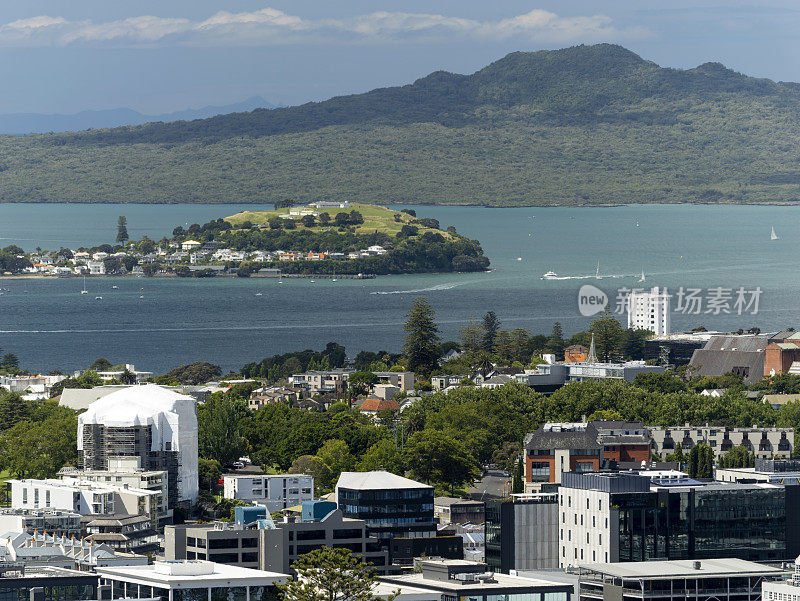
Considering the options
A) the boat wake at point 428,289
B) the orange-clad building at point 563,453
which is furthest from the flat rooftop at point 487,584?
the boat wake at point 428,289

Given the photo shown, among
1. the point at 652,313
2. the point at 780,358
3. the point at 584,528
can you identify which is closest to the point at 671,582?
the point at 584,528

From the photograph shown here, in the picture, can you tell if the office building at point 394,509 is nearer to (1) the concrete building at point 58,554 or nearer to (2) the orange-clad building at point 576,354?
(1) the concrete building at point 58,554

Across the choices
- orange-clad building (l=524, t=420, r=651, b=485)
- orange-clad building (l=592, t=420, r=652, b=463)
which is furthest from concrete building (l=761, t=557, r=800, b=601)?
orange-clad building (l=592, t=420, r=652, b=463)

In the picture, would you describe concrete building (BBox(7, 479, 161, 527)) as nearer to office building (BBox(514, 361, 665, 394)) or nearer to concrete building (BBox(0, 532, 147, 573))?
concrete building (BBox(0, 532, 147, 573))

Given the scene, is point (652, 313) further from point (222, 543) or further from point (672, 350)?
point (222, 543)

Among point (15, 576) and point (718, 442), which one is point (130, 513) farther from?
point (718, 442)

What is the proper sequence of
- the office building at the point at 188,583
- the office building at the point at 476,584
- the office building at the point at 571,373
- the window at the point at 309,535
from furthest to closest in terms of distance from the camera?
the office building at the point at 571,373
the window at the point at 309,535
the office building at the point at 476,584
the office building at the point at 188,583

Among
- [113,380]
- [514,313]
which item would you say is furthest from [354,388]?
[514,313]
